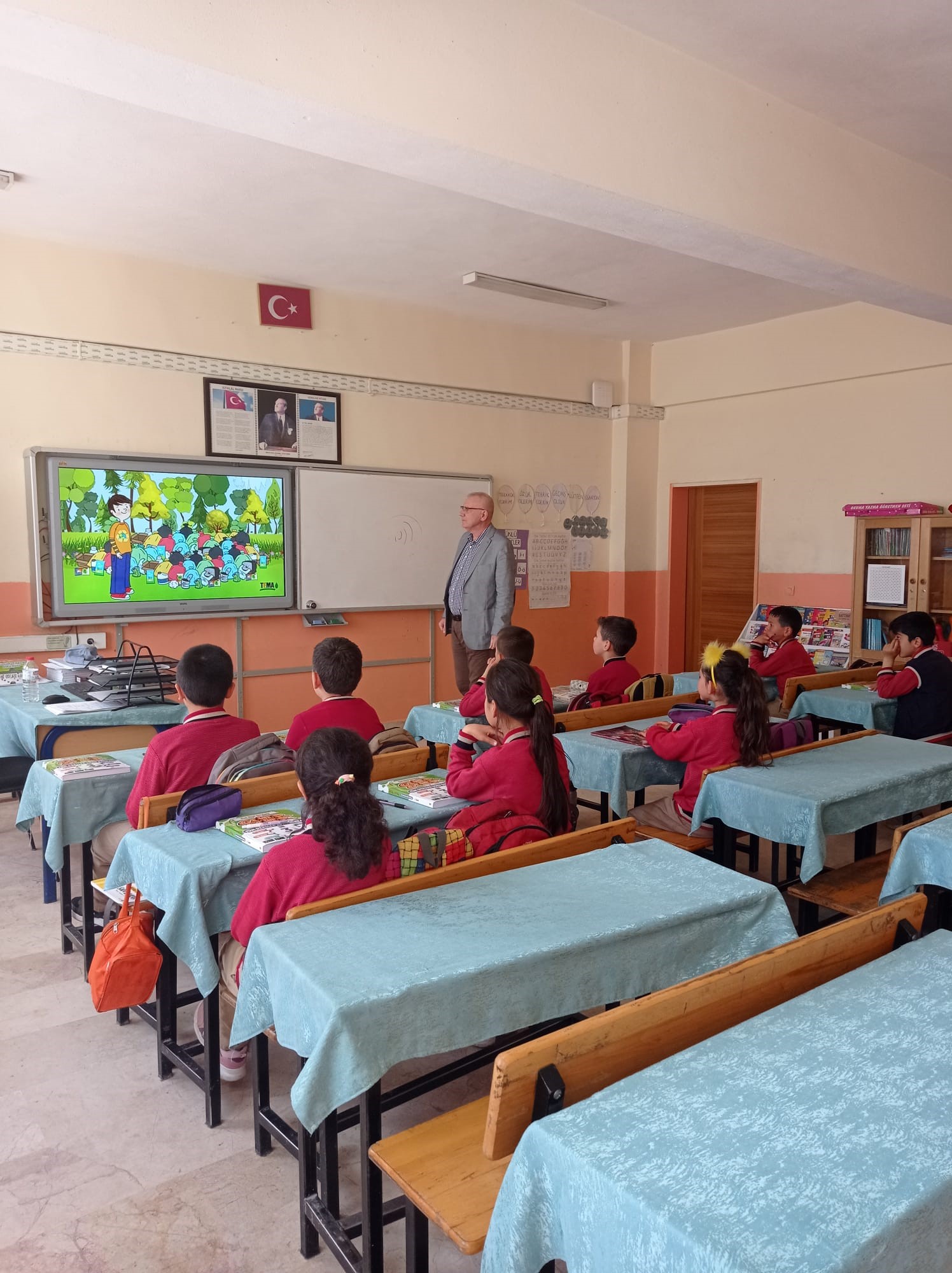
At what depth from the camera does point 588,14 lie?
2.92m

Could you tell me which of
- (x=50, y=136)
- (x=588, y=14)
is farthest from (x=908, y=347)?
(x=50, y=136)

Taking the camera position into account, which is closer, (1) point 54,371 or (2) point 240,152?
(2) point 240,152

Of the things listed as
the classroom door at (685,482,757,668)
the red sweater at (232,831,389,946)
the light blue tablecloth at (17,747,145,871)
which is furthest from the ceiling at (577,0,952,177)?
the classroom door at (685,482,757,668)

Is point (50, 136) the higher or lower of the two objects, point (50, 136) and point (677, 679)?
the higher

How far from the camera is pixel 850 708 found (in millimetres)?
4969

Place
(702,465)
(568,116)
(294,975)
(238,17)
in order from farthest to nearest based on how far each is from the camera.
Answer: (702,465) < (568,116) < (238,17) < (294,975)

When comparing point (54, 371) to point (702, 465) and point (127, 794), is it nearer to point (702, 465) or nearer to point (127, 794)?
point (127, 794)

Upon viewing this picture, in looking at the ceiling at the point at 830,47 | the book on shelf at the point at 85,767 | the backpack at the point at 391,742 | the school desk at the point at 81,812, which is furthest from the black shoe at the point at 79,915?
the ceiling at the point at 830,47

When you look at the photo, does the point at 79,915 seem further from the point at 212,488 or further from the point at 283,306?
the point at 283,306

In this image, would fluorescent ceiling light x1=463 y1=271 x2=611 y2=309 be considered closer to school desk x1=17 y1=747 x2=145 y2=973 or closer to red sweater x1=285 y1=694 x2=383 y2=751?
red sweater x1=285 y1=694 x2=383 y2=751

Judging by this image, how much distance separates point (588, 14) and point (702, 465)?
5077mm

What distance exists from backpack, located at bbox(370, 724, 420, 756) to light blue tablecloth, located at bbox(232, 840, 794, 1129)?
3.86 ft

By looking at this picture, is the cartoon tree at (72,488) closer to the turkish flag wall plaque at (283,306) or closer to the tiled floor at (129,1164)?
the turkish flag wall plaque at (283,306)

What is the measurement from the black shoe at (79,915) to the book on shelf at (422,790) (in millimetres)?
1204
